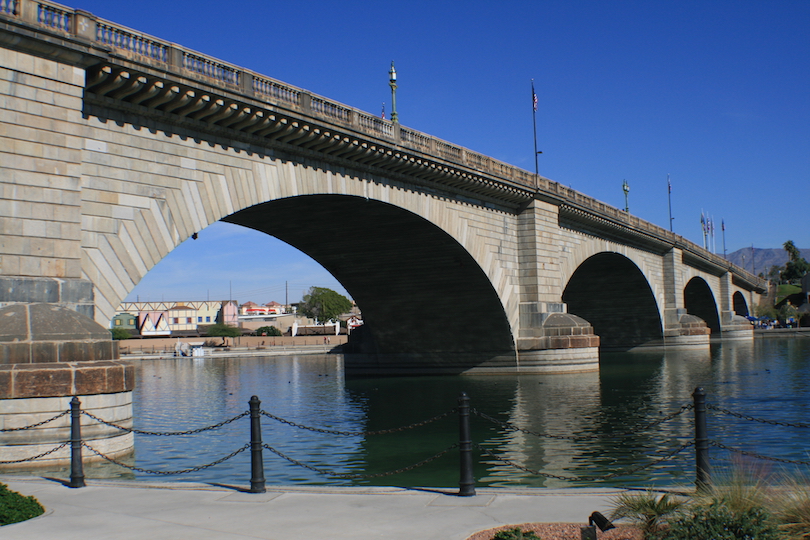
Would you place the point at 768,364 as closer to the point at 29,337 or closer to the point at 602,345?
the point at 602,345

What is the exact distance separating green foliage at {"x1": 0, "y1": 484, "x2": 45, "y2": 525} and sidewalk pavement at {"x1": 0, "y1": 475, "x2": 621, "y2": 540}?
98 millimetres

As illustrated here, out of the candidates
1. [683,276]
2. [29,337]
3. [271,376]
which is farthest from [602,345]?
[29,337]

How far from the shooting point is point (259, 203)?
74.4ft

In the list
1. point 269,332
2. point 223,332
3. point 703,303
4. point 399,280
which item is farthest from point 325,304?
point 399,280

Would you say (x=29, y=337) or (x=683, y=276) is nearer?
(x=29, y=337)

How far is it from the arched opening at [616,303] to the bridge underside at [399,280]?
75.2 ft

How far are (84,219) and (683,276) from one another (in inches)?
2497

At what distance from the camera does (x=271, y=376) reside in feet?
152

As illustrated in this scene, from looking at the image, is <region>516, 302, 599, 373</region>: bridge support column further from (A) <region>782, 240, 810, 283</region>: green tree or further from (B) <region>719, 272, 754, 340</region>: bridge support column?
(A) <region>782, 240, 810, 283</region>: green tree

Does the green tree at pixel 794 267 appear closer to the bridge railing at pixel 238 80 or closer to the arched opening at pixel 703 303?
the arched opening at pixel 703 303

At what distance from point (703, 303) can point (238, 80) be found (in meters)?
78.9

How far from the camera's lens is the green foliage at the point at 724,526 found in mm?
5945

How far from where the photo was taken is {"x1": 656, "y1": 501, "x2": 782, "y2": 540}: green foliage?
19.5 ft

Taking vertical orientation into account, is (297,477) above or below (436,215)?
below
